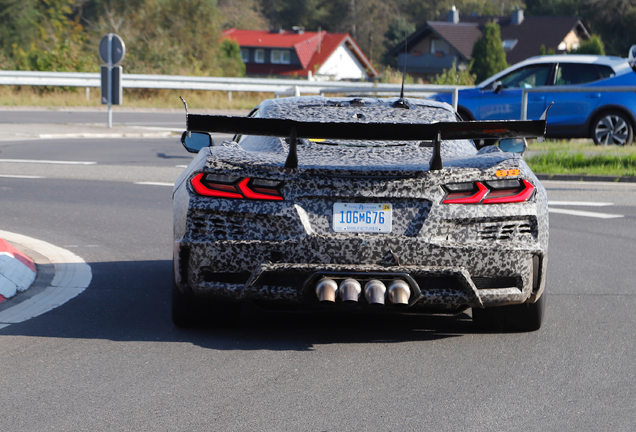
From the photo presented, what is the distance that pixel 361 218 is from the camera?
15.6 ft

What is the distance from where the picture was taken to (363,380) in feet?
14.7

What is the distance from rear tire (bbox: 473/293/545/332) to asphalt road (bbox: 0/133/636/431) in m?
0.08

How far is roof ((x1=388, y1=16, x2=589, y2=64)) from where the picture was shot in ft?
297

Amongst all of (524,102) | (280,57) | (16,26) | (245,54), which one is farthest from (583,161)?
(245,54)

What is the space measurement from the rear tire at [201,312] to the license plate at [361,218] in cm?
90

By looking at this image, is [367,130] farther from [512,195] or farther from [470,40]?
[470,40]

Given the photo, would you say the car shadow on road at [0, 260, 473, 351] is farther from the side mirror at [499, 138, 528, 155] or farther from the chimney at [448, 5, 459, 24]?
the chimney at [448, 5, 459, 24]

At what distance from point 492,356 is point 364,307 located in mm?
729

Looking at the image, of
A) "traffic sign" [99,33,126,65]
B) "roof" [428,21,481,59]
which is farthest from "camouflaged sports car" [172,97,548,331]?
"roof" [428,21,481,59]

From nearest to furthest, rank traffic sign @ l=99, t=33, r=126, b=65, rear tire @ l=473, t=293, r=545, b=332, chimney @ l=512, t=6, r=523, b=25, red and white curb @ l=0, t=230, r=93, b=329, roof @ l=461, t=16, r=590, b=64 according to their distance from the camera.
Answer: rear tire @ l=473, t=293, r=545, b=332, red and white curb @ l=0, t=230, r=93, b=329, traffic sign @ l=99, t=33, r=126, b=65, roof @ l=461, t=16, r=590, b=64, chimney @ l=512, t=6, r=523, b=25

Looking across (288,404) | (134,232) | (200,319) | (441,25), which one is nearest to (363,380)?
(288,404)

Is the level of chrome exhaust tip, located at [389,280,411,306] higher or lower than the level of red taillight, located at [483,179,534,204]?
lower

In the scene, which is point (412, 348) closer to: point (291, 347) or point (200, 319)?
point (291, 347)

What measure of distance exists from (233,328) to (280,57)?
110m
